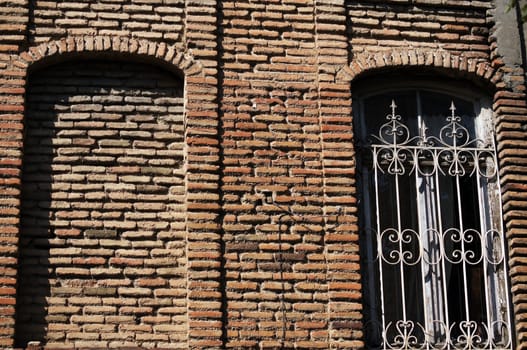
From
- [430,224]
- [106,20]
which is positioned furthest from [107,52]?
[430,224]

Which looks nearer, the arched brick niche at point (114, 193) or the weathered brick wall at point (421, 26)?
the arched brick niche at point (114, 193)

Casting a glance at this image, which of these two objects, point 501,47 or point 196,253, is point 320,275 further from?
point 501,47

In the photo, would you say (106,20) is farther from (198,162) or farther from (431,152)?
(431,152)

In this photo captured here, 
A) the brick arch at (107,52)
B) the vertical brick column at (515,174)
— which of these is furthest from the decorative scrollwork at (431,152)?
the brick arch at (107,52)

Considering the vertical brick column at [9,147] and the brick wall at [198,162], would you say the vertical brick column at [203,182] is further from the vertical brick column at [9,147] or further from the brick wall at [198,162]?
the vertical brick column at [9,147]

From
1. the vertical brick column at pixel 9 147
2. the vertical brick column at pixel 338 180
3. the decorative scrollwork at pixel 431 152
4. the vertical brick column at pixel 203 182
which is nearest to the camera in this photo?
the vertical brick column at pixel 9 147

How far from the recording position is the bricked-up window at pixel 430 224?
9.37 metres

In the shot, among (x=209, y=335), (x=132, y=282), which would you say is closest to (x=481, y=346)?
(x=209, y=335)

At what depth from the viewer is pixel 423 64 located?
32.6ft

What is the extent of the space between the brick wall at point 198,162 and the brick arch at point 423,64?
0.01 meters

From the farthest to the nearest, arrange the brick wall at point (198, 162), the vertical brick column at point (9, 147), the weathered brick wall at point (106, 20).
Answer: the weathered brick wall at point (106, 20) → the brick wall at point (198, 162) → the vertical brick column at point (9, 147)

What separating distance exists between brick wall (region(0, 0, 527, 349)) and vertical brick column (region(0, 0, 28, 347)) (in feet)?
0.05

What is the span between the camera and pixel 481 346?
30.7 ft

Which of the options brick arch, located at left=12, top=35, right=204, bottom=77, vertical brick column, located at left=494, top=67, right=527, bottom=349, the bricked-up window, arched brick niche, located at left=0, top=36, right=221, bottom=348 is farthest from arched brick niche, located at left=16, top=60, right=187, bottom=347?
vertical brick column, located at left=494, top=67, right=527, bottom=349
